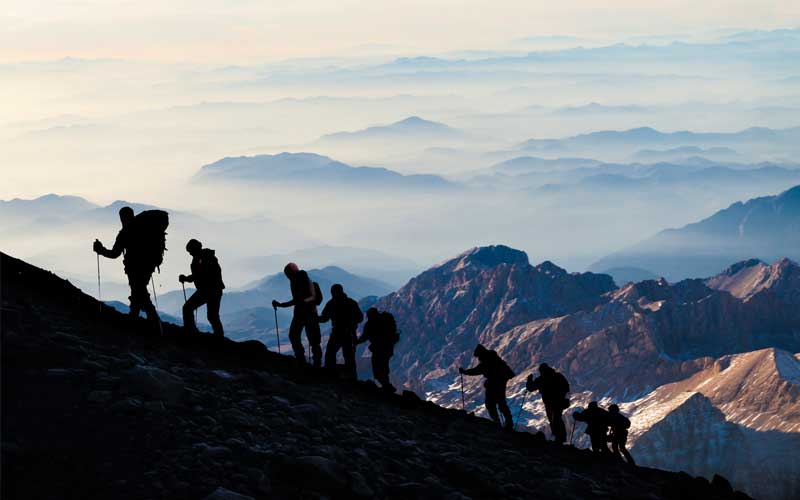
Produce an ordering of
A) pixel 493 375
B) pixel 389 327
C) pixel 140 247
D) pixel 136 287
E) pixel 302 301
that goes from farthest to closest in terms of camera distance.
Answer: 1. pixel 389 327
2. pixel 493 375
3. pixel 302 301
4. pixel 136 287
5. pixel 140 247

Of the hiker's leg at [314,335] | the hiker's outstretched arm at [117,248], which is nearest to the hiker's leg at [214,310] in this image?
the hiker's leg at [314,335]

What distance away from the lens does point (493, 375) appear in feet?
92.2

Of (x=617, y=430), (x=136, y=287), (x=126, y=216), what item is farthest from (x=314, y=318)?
(x=617, y=430)

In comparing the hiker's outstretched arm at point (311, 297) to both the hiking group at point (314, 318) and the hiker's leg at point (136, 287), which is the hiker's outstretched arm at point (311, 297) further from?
the hiker's leg at point (136, 287)

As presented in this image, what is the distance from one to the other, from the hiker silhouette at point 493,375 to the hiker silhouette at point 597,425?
6.19 ft

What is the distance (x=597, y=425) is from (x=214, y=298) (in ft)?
33.1

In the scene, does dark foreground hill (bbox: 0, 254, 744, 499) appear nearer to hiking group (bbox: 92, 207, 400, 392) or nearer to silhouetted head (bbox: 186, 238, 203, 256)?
hiking group (bbox: 92, 207, 400, 392)

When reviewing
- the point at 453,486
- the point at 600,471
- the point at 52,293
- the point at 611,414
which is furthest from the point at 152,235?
the point at 611,414

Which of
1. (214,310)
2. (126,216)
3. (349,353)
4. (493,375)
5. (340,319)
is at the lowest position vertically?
(493,375)

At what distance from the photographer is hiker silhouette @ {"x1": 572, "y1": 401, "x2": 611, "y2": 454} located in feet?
92.2

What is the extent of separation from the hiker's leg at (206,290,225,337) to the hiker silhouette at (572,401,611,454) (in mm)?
9046

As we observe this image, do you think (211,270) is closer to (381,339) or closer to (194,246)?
(194,246)

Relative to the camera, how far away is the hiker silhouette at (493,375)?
27.9 m

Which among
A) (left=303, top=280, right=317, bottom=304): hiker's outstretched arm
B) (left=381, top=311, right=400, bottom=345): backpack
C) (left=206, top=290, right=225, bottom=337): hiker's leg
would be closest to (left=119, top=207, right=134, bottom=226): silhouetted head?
(left=206, top=290, right=225, bottom=337): hiker's leg
